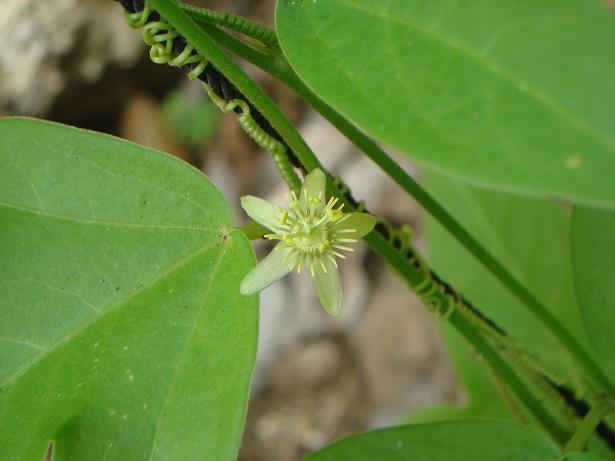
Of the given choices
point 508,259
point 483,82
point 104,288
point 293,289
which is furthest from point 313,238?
point 293,289

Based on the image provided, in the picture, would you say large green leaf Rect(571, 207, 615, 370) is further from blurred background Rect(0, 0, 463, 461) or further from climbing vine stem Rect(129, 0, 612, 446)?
blurred background Rect(0, 0, 463, 461)

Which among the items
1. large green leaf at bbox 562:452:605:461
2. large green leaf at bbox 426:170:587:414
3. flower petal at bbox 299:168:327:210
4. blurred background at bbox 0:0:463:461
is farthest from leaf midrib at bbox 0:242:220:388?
blurred background at bbox 0:0:463:461

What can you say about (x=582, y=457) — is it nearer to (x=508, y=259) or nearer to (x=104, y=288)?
(x=104, y=288)

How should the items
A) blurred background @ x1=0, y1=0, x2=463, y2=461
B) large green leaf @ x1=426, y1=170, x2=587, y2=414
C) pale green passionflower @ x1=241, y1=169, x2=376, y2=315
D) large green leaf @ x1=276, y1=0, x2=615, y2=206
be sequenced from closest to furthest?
large green leaf @ x1=276, y1=0, x2=615, y2=206, pale green passionflower @ x1=241, y1=169, x2=376, y2=315, large green leaf @ x1=426, y1=170, x2=587, y2=414, blurred background @ x1=0, y1=0, x2=463, y2=461

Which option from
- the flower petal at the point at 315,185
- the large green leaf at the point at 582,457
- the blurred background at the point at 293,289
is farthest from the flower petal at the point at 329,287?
the blurred background at the point at 293,289

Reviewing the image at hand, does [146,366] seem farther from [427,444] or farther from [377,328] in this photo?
[377,328]

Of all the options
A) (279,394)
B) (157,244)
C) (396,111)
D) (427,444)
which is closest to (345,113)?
(396,111)
